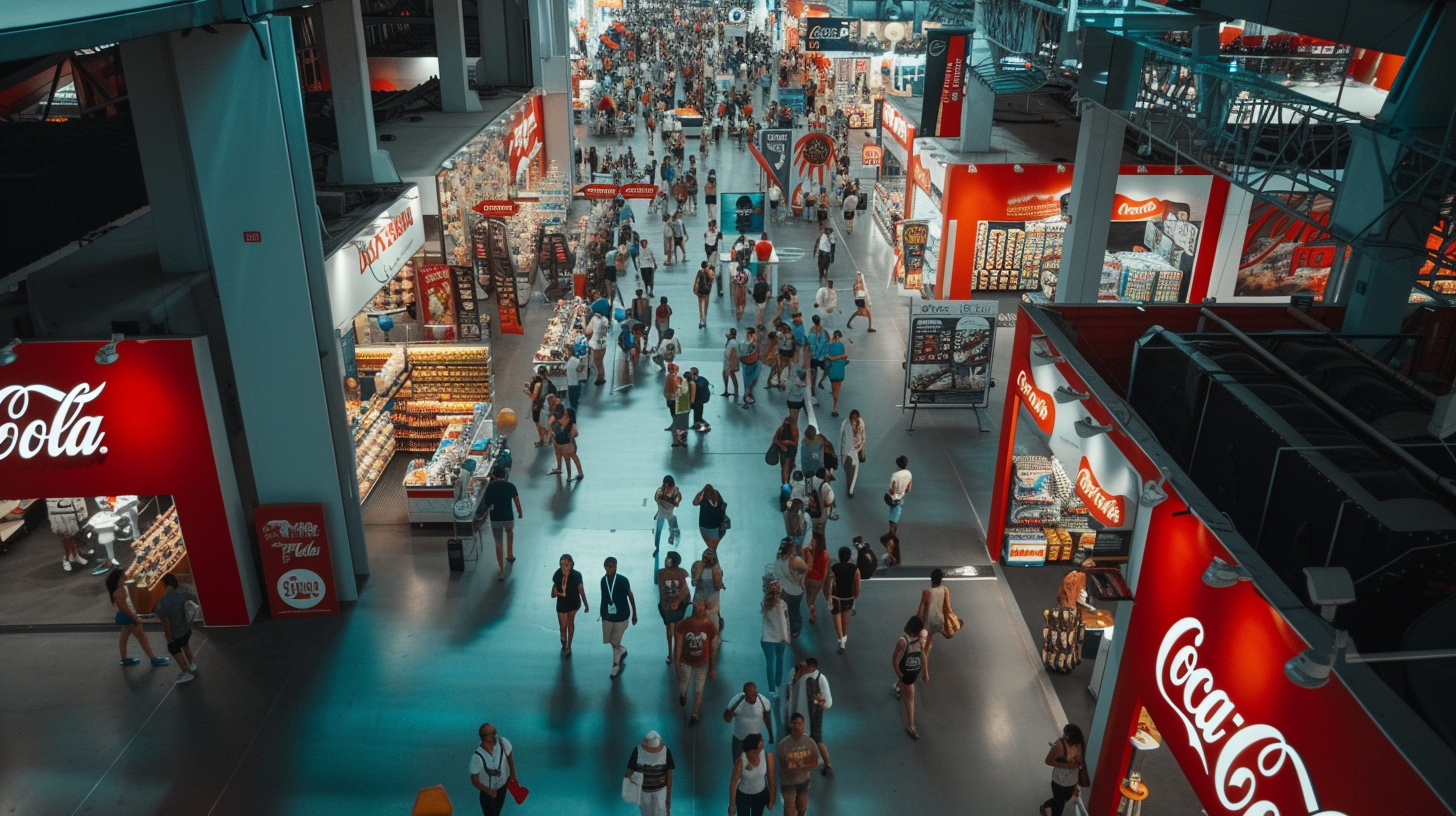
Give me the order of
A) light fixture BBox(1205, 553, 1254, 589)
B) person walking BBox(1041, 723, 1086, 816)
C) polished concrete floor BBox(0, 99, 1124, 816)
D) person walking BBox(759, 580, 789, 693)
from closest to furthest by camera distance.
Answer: light fixture BBox(1205, 553, 1254, 589)
person walking BBox(1041, 723, 1086, 816)
polished concrete floor BBox(0, 99, 1124, 816)
person walking BBox(759, 580, 789, 693)

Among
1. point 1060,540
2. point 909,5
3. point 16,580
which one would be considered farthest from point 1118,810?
point 909,5

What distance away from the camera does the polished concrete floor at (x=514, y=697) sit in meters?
8.41

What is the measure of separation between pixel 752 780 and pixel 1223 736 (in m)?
3.18

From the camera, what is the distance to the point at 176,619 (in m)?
9.38

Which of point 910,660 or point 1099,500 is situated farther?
point 910,660

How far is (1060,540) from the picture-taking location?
11.1 metres

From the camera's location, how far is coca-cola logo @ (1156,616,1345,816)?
211 inches

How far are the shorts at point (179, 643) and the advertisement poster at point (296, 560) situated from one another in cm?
116

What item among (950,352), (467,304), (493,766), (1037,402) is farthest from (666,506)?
(467,304)

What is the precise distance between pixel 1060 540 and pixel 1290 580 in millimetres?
4453

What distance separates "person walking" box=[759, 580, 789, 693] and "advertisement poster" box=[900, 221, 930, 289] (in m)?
13.5

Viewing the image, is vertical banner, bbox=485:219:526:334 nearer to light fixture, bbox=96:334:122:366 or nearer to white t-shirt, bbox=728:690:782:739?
light fixture, bbox=96:334:122:366

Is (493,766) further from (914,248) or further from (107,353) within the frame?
(914,248)

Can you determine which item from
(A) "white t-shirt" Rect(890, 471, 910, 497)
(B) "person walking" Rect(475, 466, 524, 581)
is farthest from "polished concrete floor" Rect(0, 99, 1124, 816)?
(A) "white t-shirt" Rect(890, 471, 910, 497)
